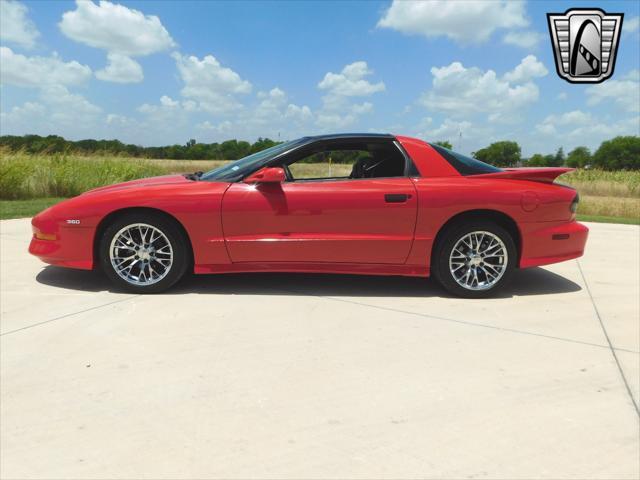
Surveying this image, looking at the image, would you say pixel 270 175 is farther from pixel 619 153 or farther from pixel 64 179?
pixel 619 153

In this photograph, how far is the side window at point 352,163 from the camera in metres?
4.14

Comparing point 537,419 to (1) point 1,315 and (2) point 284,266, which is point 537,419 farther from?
(1) point 1,315

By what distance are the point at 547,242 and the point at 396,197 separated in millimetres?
1356

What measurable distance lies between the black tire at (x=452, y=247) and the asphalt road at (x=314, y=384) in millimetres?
143

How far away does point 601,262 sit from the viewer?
5465 millimetres

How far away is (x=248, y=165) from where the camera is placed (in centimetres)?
408

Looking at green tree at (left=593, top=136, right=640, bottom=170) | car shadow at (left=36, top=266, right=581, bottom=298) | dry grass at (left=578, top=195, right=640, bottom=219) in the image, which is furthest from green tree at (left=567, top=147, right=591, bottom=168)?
car shadow at (left=36, top=266, right=581, bottom=298)

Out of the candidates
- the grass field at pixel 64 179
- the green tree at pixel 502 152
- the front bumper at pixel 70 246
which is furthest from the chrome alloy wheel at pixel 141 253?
the green tree at pixel 502 152

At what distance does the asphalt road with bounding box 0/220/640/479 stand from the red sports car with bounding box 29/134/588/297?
0.86 ft

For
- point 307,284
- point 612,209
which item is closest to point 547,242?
point 307,284

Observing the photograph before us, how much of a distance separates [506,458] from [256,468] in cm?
97

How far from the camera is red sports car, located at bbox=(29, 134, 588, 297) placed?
3.86m

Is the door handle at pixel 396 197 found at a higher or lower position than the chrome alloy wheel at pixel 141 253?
higher

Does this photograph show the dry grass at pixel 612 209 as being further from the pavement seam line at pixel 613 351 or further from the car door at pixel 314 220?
the car door at pixel 314 220
